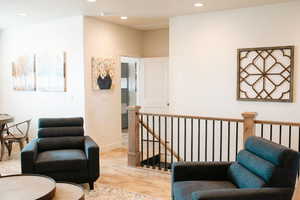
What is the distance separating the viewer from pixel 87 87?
19.0 feet

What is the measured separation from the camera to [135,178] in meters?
4.49

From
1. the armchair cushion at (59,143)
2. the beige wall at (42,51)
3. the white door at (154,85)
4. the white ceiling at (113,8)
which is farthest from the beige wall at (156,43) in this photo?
the armchair cushion at (59,143)

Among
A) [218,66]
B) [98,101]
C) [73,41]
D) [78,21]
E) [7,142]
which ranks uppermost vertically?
[78,21]

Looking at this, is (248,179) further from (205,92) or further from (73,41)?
(73,41)

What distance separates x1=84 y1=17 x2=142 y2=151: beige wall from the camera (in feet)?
19.0

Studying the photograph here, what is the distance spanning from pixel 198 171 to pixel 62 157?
1.82 metres

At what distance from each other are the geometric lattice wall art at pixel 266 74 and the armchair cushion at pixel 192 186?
2528 mm

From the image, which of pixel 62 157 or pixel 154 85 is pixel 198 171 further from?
pixel 154 85

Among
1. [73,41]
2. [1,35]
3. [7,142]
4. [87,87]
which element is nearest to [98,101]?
[87,87]

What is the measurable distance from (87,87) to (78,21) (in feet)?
4.10

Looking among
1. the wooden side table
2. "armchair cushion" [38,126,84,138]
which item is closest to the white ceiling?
"armchair cushion" [38,126,84,138]

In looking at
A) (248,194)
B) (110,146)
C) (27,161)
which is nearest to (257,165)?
(248,194)

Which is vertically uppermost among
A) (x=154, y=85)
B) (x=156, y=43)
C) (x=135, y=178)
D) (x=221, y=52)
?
(x=156, y=43)

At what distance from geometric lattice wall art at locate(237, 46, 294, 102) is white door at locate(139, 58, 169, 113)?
218cm
